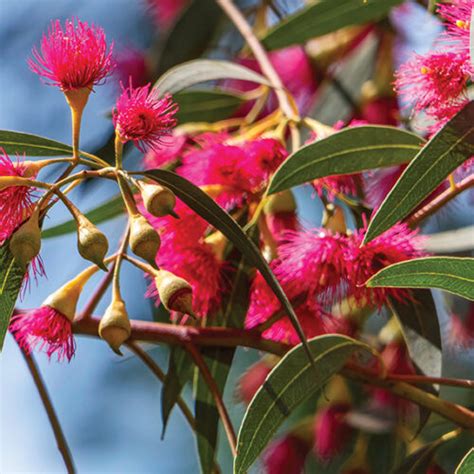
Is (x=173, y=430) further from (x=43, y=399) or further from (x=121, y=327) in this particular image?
(x=121, y=327)

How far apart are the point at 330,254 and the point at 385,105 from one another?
67cm

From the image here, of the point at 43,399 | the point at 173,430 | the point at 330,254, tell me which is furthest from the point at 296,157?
the point at 173,430

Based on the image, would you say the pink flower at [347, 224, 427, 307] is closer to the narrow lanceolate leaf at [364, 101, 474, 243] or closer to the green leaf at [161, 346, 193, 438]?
the narrow lanceolate leaf at [364, 101, 474, 243]

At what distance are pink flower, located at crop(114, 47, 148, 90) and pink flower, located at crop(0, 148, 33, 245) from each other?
92cm

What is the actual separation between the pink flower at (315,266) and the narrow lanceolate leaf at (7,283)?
300 millimetres

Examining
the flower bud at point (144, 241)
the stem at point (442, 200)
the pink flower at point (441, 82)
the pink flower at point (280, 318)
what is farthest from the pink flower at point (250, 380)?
the flower bud at point (144, 241)

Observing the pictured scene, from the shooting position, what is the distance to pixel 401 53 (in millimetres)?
1906

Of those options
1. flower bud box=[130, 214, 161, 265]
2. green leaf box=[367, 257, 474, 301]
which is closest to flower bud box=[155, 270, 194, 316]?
flower bud box=[130, 214, 161, 265]

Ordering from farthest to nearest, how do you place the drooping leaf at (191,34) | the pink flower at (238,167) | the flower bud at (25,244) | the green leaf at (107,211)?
the drooping leaf at (191,34) < the green leaf at (107,211) < the pink flower at (238,167) < the flower bud at (25,244)

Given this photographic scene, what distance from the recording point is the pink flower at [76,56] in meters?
0.99

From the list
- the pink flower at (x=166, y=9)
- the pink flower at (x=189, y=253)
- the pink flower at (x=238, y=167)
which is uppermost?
the pink flower at (x=166, y=9)

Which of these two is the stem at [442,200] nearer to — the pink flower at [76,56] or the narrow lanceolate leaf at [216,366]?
the narrow lanceolate leaf at [216,366]

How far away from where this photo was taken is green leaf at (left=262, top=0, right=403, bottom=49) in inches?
60.9

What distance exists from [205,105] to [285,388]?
67cm
